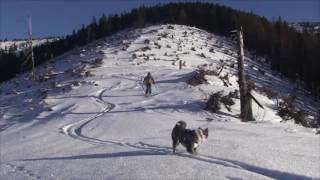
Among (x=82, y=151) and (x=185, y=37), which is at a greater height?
(x=185, y=37)

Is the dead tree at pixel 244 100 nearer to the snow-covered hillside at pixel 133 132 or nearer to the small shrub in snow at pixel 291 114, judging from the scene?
the snow-covered hillside at pixel 133 132

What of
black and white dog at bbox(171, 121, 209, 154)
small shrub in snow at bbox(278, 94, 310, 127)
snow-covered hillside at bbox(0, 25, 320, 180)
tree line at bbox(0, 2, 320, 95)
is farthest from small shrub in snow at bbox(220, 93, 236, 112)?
tree line at bbox(0, 2, 320, 95)

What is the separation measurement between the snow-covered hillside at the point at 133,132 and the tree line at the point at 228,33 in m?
29.6

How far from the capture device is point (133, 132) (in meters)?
22.0

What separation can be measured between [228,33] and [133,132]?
7621 cm

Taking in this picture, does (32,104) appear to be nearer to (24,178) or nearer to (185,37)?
(24,178)

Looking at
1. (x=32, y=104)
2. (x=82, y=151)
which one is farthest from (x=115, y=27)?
(x=82, y=151)

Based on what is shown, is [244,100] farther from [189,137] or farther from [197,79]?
[189,137]

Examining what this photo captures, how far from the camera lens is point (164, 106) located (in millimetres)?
28375

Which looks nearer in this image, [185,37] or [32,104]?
[32,104]

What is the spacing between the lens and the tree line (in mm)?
74875

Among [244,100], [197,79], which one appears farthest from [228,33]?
[244,100]

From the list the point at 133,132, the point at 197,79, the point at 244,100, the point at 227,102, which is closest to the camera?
the point at 133,132

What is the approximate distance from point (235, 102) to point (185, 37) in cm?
4872
